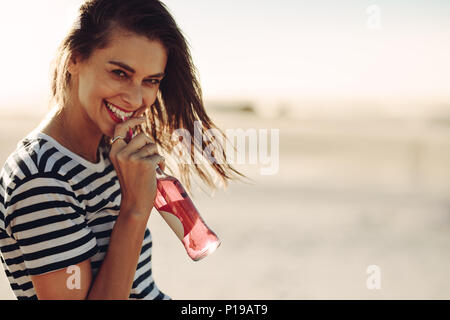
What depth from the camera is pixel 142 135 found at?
6.04 feet

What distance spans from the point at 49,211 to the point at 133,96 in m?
0.55

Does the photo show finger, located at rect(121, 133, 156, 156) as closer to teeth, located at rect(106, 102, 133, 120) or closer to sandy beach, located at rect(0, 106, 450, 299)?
teeth, located at rect(106, 102, 133, 120)

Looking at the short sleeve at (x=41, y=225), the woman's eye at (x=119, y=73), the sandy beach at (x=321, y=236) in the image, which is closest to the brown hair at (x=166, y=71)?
the woman's eye at (x=119, y=73)

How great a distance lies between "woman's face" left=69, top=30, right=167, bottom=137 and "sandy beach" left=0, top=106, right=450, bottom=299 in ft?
2.73

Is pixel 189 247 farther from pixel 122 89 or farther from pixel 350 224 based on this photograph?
pixel 350 224

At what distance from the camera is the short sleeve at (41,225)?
1.56 m

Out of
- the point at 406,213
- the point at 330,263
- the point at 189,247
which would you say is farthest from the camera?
the point at 406,213

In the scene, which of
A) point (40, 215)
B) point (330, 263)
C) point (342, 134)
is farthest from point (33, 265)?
point (342, 134)

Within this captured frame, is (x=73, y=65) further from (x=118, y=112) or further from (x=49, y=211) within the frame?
(x=49, y=211)

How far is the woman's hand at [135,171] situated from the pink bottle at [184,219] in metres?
0.44

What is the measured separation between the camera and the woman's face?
1826mm

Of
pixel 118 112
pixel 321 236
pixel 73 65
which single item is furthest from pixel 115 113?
pixel 321 236

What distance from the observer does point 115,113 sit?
1.91 meters
